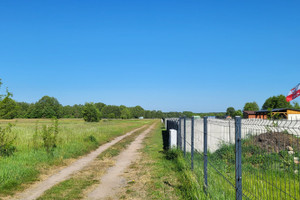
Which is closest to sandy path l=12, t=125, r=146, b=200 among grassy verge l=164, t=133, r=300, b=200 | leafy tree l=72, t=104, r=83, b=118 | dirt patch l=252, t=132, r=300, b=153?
grassy verge l=164, t=133, r=300, b=200

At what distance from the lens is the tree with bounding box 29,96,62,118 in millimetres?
123250

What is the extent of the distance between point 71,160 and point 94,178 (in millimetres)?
3780

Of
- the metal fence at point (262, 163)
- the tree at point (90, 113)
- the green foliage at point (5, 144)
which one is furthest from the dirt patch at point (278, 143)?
the tree at point (90, 113)

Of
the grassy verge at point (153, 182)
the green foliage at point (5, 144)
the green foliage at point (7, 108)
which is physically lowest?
the grassy verge at point (153, 182)

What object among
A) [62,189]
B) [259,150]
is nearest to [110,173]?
[62,189]

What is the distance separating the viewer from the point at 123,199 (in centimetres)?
674

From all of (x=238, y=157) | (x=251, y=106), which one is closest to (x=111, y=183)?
(x=238, y=157)

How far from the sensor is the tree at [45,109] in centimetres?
12325

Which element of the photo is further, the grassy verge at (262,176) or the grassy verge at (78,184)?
the grassy verge at (78,184)

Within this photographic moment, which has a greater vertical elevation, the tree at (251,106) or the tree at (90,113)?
the tree at (251,106)

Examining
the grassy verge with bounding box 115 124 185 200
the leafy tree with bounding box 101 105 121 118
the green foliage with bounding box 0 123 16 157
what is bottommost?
the grassy verge with bounding box 115 124 185 200

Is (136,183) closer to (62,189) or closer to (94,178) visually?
(94,178)

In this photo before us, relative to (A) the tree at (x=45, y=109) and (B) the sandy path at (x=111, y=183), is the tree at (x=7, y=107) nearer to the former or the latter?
(B) the sandy path at (x=111, y=183)

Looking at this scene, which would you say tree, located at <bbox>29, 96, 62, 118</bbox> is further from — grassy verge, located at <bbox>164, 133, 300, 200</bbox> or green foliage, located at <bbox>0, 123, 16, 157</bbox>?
grassy verge, located at <bbox>164, 133, 300, 200</bbox>
